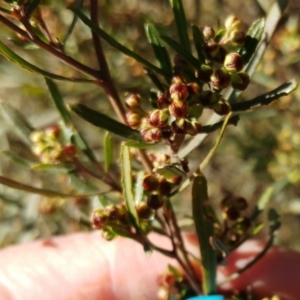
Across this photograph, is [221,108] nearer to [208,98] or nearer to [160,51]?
[208,98]

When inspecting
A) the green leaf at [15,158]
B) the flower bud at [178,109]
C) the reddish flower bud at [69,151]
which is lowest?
the flower bud at [178,109]

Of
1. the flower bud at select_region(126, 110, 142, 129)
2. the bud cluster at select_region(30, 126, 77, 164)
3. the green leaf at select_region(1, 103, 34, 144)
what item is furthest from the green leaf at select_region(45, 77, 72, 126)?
the flower bud at select_region(126, 110, 142, 129)

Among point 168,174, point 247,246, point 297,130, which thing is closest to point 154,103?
point 168,174

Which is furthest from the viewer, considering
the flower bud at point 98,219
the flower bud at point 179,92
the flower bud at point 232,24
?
the flower bud at point 98,219

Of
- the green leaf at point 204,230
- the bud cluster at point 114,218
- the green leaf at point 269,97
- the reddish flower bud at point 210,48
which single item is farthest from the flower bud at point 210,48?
the bud cluster at point 114,218

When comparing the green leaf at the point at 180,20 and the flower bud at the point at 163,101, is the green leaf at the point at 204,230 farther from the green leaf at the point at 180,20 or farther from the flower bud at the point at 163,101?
the green leaf at the point at 180,20

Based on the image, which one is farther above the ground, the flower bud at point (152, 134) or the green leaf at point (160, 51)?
the green leaf at point (160, 51)
